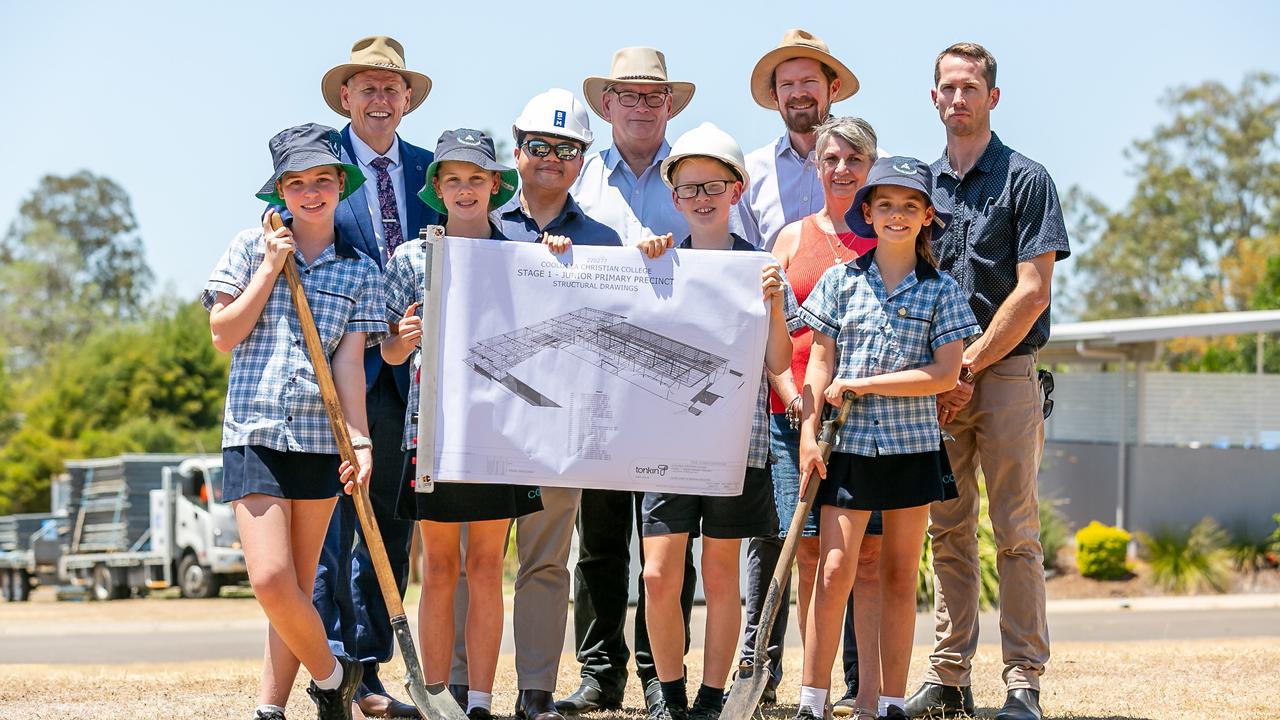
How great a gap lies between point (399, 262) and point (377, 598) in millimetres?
1809

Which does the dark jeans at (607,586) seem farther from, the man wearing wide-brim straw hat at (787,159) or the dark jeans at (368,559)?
the dark jeans at (368,559)

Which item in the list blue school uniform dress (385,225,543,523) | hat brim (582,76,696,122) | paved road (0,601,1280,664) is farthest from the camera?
paved road (0,601,1280,664)

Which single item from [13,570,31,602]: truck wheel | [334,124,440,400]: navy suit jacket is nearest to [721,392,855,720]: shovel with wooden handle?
[334,124,440,400]: navy suit jacket

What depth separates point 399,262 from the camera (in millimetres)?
5730

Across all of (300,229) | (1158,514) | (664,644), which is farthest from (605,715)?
(1158,514)

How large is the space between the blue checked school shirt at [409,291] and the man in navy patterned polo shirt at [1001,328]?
7.39 feet

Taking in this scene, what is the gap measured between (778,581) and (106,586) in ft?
75.5

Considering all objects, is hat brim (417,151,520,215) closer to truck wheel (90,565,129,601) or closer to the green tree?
truck wheel (90,565,129,601)

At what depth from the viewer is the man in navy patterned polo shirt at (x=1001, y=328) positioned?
6.08 meters

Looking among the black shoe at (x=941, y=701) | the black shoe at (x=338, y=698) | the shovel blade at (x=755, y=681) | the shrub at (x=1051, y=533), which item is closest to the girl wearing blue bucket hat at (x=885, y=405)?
the shovel blade at (x=755, y=681)

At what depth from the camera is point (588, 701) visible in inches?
264

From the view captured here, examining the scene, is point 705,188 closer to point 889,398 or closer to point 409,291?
point 889,398

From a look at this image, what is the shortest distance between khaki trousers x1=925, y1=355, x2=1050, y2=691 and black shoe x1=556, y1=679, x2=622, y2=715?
5.20ft

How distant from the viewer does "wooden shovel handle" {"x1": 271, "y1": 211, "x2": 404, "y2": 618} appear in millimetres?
5219
